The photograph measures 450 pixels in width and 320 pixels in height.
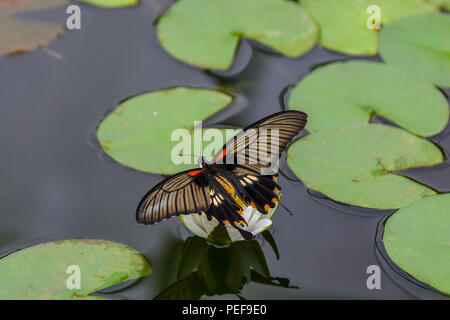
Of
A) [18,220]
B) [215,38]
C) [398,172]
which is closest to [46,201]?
[18,220]

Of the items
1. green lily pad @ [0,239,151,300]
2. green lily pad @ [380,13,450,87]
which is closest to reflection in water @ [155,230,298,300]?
green lily pad @ [0,239,151,300]

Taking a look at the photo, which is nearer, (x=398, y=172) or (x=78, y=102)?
(x=398, y=172)

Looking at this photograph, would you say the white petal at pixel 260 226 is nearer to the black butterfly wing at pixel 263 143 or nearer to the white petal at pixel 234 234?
the white petal at pixel 234 234

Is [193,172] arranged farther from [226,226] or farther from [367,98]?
[367,98]

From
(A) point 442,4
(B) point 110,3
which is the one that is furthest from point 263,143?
(A) point 442,4

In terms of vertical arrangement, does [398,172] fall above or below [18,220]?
above

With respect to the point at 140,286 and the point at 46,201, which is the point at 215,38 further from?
the point at 140,286

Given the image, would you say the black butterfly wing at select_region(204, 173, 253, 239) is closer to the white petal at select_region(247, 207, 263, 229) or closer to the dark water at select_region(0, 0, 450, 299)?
the white petal at select_region(247, 207, 263, 229)
